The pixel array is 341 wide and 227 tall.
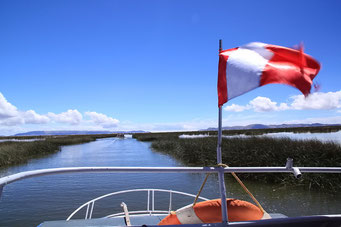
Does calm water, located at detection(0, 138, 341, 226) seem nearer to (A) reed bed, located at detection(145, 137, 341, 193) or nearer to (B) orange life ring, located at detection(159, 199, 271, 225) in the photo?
(A) reed bed, located at detection(145, 137, 341, 193)

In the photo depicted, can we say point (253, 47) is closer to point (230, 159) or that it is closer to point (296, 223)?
point (296, 223)

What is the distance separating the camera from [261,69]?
6.36 feet

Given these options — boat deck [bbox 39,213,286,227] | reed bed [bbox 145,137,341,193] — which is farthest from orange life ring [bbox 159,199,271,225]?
reed bed [bbox 145,137,341,193]

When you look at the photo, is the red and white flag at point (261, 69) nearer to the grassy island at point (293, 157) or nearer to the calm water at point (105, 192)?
the calm water at point (105, 192)

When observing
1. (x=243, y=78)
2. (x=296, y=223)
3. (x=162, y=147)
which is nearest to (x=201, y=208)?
(x=296, y=223)

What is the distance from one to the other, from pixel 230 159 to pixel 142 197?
6.31m

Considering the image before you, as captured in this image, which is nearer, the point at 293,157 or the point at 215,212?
the point at 215,212

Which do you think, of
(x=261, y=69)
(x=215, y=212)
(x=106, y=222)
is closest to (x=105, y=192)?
(x=106, y=222)

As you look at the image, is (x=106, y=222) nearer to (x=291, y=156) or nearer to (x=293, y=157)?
(x=291, y=156)

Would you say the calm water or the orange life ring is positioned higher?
Result: the orange life ring

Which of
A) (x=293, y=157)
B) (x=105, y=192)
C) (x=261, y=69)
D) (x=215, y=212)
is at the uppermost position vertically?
(x=261, y=69)

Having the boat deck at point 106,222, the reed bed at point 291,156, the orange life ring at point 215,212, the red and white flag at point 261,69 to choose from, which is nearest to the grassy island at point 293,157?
the reed bed at point 291,156

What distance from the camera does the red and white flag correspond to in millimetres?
1914

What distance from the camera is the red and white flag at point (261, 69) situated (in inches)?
75.3
